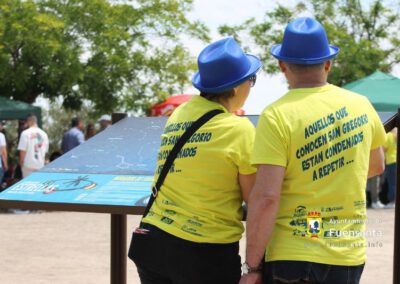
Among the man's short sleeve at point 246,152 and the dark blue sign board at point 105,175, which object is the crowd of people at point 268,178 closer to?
the man's short sleeve at point 246,152

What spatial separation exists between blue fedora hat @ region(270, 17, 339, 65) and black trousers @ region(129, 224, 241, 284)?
76 centimetres

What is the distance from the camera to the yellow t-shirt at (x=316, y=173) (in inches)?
112

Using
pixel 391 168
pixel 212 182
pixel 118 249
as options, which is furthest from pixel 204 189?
pixel 391 168

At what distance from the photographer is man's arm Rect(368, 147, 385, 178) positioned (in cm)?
321

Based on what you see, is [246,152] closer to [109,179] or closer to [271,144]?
[271,144]

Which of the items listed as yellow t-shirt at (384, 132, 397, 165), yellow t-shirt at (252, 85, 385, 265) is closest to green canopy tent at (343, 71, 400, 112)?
yellow t-shirt at (384, 132, 397, 165)

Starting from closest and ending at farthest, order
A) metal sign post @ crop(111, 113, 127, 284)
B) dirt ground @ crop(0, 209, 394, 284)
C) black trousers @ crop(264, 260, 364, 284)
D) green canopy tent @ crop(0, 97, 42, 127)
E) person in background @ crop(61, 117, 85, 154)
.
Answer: black trousers @ crop(264, 260, 364, 284), metal sign post @ crop(111, 113, 127, 284), dirt ground @ crop(0, 209, 394, 284), person in background @ crop(61, 117, 85, 154), green canopy tent @ crop(0, 97, 42, 127)

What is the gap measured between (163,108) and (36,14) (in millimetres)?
6186

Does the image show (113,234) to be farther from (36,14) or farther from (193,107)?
(36,14)

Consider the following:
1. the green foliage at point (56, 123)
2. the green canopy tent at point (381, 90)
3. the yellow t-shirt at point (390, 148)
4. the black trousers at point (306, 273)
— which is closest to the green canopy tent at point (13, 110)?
the green canopy tent at point (381, 90)

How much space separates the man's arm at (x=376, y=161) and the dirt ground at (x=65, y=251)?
252 cm

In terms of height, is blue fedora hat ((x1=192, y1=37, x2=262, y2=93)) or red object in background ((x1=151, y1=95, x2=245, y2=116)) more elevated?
blue fedora hat ((x1=192, y1=37, x2=262, y2=93))

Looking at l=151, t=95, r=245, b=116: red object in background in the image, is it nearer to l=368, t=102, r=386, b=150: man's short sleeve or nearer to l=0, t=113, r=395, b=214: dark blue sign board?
Answer: l=0, t=113, r=395, b=214: dark blue sign board

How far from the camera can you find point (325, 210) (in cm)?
287
